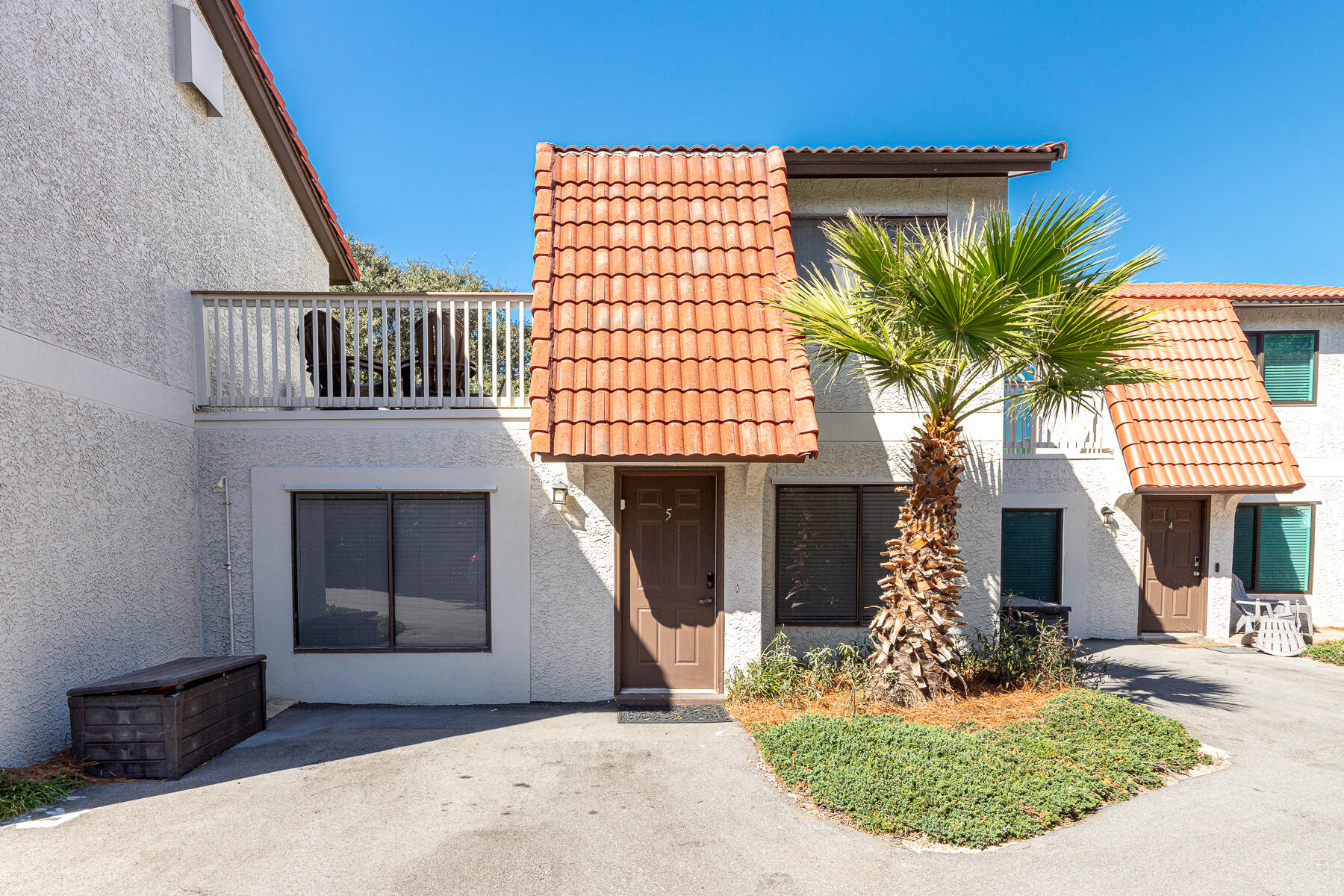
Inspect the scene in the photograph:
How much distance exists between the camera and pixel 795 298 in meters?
6.54

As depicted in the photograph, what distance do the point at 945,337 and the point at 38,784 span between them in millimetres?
8042

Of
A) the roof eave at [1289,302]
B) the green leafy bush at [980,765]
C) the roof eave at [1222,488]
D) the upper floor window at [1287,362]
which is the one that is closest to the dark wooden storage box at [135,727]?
the green leafy bush at [980,765]

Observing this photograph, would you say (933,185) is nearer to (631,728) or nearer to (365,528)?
(631,728)

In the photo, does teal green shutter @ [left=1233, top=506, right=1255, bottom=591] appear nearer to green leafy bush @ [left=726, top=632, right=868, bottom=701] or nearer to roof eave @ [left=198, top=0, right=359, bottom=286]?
green leafy bush @ [left=726, top=632, right=868, bottom=701]

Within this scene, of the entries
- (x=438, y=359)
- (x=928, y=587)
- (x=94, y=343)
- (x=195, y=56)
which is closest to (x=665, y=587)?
(x=928, y=587)

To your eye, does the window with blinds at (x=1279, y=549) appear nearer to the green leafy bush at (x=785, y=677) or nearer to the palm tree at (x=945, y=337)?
the palm tree at (x=945, y=337)

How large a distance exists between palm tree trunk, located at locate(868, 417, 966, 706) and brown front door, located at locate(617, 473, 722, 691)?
6.11 ft

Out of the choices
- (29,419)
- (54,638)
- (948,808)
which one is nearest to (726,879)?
(948,808)

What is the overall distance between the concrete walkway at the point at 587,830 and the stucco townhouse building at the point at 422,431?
1214 millimetres

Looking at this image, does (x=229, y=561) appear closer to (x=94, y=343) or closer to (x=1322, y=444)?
(x=94, y=343)

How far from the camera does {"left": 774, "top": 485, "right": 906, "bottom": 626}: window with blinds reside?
7891 mm

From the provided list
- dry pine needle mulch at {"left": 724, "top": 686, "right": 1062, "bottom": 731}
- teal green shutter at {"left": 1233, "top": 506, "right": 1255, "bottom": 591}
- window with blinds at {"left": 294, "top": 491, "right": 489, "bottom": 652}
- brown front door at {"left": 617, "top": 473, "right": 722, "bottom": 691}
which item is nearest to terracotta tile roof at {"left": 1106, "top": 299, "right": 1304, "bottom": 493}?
teal green shutter at {"left": 1233, "top": 506, "right": 1255, "bottom": 591}

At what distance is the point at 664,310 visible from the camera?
23.5ft

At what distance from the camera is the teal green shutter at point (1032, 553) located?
35.0 ft
